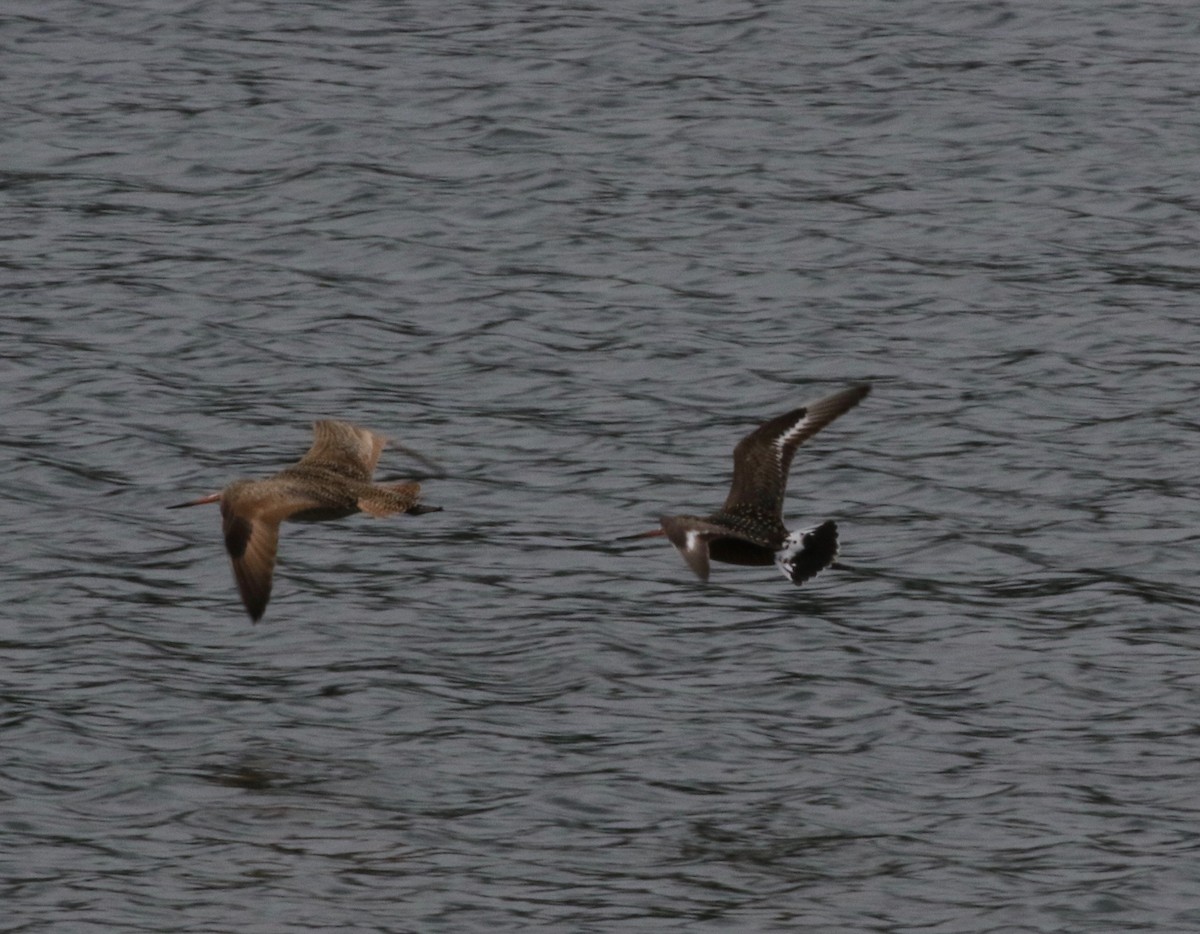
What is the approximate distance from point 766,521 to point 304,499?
99.9 inches

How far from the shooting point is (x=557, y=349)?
2022cm

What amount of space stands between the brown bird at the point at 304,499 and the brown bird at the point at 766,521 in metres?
1.45

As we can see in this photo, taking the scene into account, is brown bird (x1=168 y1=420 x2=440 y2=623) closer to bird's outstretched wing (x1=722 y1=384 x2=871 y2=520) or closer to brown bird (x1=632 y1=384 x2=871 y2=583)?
brown bird (x1=632 y1=384 x2=871 y2=583)

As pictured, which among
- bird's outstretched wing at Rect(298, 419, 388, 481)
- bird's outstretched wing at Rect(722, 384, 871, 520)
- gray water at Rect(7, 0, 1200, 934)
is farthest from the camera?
bird's outstretched wing at Rect(298, 419, 388, 481)

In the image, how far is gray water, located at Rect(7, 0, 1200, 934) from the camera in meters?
12.9

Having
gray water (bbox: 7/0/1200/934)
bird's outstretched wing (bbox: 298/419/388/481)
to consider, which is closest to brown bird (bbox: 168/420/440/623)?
bird's outstretched wing (bbox: 298/419/388/481)

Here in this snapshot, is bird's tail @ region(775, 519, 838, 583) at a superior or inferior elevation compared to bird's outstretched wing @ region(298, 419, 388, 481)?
inferior

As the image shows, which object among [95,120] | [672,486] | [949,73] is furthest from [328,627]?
[949,73]

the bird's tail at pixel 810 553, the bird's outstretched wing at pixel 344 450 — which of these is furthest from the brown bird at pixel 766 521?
the bird's outstretched wing at pixel 344 450

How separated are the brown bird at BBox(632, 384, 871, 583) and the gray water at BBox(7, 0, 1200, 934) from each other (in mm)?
1199

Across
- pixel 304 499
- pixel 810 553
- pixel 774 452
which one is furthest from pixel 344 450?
pixel 810 553

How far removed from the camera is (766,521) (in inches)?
546

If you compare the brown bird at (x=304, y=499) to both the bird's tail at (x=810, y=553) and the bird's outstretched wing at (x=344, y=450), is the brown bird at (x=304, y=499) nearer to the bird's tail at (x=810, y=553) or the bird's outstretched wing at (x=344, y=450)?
the bird's outstretched wing at (x=344, y=450)

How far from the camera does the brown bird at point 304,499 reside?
1306 centimetres
